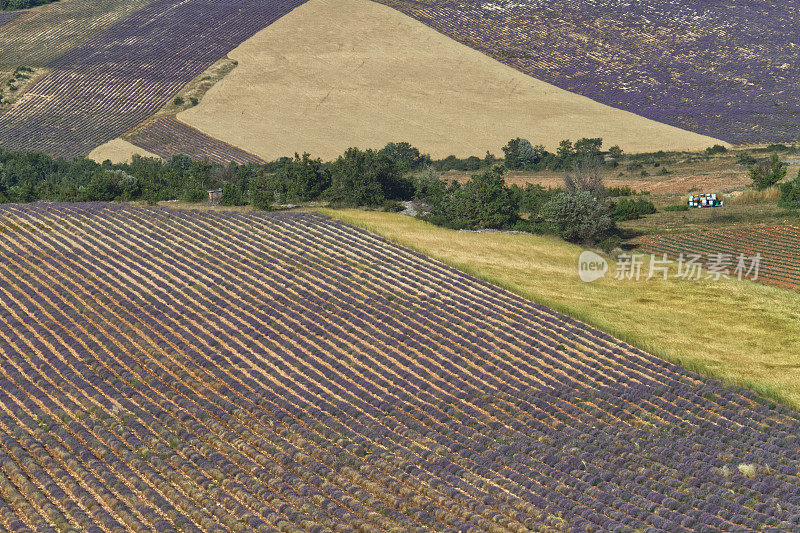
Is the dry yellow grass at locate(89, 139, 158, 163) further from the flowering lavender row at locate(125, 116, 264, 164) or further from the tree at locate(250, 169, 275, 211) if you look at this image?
the tree at locate(250, 169, 275, 211)

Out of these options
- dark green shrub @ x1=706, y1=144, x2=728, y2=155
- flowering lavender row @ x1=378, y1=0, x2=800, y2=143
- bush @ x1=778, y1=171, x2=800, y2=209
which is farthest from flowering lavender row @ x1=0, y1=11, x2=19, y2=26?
bush @ x1=778, y1=171, x2=800, y2=209

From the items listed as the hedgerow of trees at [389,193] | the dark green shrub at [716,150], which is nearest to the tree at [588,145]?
the dark green shrub at [716,150]

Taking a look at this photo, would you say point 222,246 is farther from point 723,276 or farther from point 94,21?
point 94,21

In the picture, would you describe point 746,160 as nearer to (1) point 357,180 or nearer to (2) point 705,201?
(2) point 705,201

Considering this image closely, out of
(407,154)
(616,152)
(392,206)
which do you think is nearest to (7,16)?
(407,154)

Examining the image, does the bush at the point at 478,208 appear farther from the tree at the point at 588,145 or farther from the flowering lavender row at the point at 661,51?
the flowering lavender row at the point at 661,51
